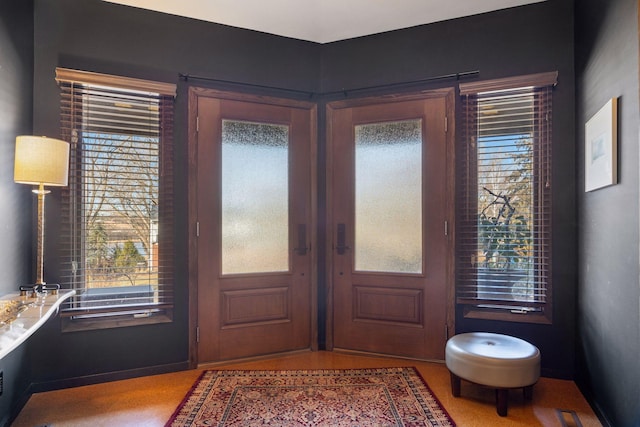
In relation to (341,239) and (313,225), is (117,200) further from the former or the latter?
(341,239)

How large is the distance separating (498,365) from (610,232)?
1.01 metres

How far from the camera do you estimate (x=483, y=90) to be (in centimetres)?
308

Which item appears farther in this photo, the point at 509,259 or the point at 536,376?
the point at 509,259

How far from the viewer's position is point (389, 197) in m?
3.41

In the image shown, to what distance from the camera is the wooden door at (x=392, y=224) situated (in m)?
3.24

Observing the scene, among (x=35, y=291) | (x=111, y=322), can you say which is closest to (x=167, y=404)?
(x=111, y=322)

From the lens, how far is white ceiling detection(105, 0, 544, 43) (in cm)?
298

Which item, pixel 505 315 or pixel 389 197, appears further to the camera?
pixel 389 197

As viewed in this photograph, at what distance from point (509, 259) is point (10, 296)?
3.42m

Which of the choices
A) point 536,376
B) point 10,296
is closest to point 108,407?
point 10,296

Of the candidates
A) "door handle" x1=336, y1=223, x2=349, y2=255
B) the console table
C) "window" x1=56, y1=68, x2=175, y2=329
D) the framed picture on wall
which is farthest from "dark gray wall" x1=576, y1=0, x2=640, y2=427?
"window" x1=56, y1=68, x2=175, y2=329

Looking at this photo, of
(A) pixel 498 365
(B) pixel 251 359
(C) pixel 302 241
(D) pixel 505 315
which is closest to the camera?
(A) pixel 498 365

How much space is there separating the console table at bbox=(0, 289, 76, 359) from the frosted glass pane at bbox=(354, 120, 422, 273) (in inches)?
90.9

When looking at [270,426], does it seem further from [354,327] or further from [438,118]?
[438,118]
